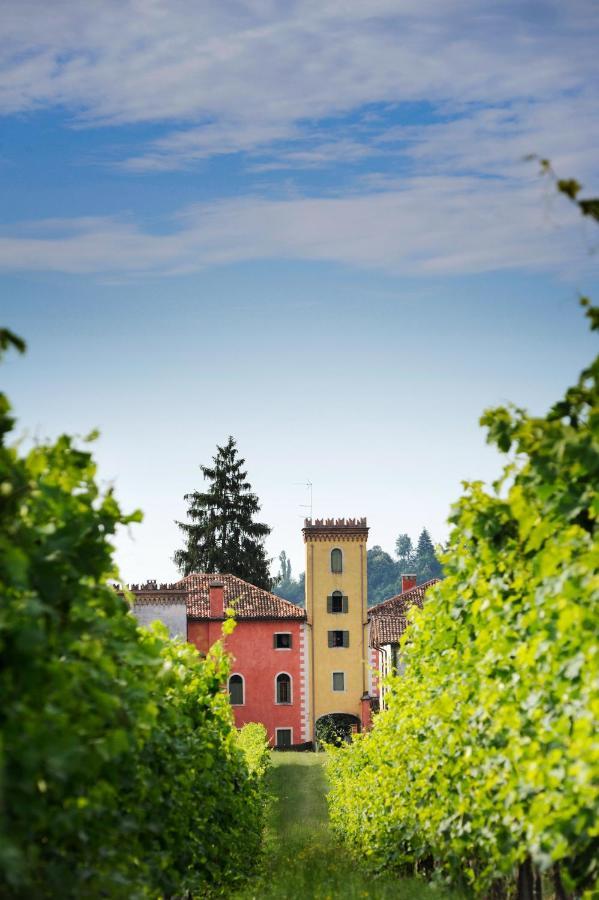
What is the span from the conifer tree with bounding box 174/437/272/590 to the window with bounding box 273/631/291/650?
10.3 m

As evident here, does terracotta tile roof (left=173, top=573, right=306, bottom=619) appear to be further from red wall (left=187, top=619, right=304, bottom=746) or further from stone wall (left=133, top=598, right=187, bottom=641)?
stone wall (left=133, top=598, right=187, bottom=641)

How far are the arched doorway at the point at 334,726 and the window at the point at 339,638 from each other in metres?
3.52

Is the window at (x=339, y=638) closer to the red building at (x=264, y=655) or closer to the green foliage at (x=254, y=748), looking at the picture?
the red building at (x=264, y=655)

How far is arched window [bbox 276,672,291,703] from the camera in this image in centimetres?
5744

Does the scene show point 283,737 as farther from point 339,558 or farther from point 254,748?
point 254,748

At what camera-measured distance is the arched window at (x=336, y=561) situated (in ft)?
196

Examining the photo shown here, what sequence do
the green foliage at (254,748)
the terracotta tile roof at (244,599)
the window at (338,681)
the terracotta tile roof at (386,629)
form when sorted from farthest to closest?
the window at (338,681), the terracotta tile roof at (386,629), the terracotta tile roof at (244,599), the green foliage at (254,748)

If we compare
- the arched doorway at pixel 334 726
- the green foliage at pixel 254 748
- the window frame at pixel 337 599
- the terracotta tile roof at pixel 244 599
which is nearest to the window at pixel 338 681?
the arched doorway at pixel 334 726

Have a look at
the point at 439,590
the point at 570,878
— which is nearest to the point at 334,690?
the point at 439,590

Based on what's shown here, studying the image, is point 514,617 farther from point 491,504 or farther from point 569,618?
point 569,618

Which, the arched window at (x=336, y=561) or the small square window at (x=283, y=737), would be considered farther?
the arched window at (x=336, y=561)

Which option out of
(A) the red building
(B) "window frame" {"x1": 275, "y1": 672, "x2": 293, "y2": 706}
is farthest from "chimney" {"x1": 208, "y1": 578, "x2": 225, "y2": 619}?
(B) "window frame" {"x1": 275, "y1": 672, "x2": 293, "y2": 706}

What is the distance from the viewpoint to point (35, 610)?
155 inches

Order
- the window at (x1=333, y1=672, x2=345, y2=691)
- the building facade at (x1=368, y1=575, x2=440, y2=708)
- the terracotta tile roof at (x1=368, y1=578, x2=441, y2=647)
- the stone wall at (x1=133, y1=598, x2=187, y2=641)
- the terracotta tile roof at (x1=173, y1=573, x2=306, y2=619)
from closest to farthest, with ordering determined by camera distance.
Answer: the stone wall at (x1=133, y1=598, x2=187, y2=641), the building facade at (x1=368, y1=575, x2=440, y2=708), the terracotta tile roof at (x1=173, y1=573, x2=306, y2=619), the terracotta tile roof at (x1=368, y1=578, x2=441, y2=647), the window at (x1=333, y1=672, x2=345, y2=691)
